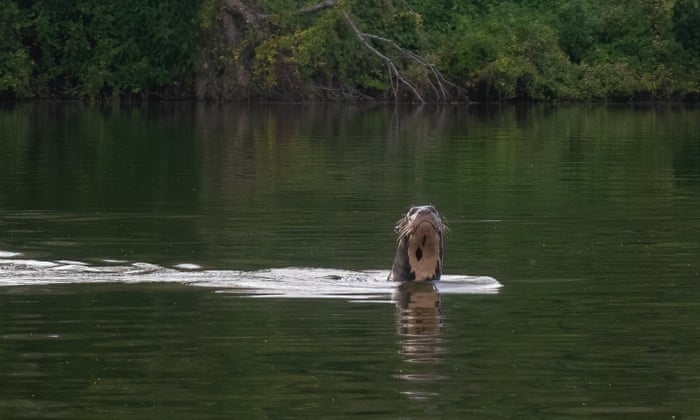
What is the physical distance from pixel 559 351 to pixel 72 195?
1541 centimetres

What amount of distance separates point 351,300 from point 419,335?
211cm

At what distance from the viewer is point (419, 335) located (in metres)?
12.8

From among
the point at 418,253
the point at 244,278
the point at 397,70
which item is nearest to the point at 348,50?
the point at 397,70

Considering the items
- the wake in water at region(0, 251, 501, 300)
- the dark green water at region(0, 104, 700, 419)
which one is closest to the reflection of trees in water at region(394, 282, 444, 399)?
the dark green water at region(0, 104, 700, 419)

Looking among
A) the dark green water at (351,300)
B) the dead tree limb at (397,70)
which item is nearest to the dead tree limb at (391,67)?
the dead tree limb at (397,70)

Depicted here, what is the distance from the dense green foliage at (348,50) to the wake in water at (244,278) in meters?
45.5

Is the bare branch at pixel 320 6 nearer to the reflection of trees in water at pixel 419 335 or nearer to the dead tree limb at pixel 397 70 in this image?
the dead tree limb at pixel 397 70

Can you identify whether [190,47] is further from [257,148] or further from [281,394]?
[281,394]

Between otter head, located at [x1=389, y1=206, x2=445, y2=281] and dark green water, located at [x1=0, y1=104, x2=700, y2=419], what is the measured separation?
0.72m

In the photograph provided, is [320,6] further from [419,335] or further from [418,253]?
[419,335]

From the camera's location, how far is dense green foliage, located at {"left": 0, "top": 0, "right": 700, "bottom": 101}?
210 ft

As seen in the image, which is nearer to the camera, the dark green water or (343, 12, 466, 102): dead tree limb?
the dark green water

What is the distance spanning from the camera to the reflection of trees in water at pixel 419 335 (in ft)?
35.4

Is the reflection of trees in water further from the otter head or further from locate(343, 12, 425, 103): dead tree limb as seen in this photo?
locate(343, 12, 425, 103): dead tree limb
